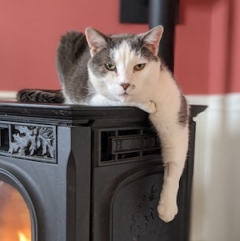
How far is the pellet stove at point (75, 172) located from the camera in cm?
82

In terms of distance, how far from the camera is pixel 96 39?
97 cm

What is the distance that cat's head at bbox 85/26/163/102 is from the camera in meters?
0.91

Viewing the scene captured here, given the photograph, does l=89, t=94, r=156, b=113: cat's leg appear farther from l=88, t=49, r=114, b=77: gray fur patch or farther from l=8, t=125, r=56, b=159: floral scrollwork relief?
l=8, t=125, r=56, b=159: floral scrollwork relief

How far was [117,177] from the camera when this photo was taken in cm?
92

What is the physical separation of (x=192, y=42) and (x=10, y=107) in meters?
0.99

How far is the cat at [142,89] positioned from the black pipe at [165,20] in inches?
11.6

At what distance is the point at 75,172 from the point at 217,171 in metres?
0.85

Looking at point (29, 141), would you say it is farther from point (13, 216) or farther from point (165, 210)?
point (165, 210)

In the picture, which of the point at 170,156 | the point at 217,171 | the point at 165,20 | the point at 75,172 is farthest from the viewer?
the point at 217,171

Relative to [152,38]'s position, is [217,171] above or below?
below

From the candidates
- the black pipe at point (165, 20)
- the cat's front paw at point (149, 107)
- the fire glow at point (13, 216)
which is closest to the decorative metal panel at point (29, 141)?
the fire glow at point (13, 216)

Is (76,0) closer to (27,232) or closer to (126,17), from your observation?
(126,17)

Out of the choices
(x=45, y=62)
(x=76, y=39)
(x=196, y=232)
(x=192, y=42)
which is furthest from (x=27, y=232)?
(x=192, y=42)

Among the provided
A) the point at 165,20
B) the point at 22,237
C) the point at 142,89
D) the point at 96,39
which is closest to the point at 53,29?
the point at 165,20
